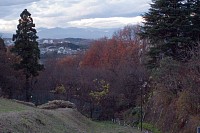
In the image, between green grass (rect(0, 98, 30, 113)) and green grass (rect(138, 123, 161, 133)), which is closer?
green grass (rect(0, 98, 30, 113))

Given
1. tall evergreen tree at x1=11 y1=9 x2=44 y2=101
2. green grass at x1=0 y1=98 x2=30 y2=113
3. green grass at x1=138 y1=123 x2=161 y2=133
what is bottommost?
green grass at x1=138 y1=123 x2=161 y2=133

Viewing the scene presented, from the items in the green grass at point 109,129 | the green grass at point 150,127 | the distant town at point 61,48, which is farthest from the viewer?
the distant town at point 61,48

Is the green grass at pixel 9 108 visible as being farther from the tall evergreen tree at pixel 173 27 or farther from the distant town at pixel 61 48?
the distant town at pixel 61 48

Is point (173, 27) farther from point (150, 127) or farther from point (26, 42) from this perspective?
point (26, 42)

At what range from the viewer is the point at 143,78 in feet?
163

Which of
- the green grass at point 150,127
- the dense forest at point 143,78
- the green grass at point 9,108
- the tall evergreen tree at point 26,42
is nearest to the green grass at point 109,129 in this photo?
the green grass at point 150,127

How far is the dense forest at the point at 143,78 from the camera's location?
2652 cm

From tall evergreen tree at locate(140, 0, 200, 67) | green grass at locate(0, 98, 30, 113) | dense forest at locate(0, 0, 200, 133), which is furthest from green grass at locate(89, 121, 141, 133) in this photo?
tall evergreen tree at locate(140, 0, 200, 67)

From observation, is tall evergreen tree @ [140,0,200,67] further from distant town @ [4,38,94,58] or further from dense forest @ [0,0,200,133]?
distant town @ [4,38,94,58]

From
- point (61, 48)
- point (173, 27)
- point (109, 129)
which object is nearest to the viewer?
point (109, 129)

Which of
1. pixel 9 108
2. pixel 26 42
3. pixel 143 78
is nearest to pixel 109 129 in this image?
pixel 9 108

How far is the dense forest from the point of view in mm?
26516

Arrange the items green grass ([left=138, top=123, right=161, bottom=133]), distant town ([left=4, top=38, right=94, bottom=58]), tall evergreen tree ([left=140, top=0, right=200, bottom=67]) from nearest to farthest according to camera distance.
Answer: green grass ([left=138, top=123, right=161, bottom=133]) → tall evergreen tree ([left=140, top=0, right=200, bottom=67]) → distant town ([left=4, top=38, right=94, bottom=58])

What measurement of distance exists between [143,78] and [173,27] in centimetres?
1796
